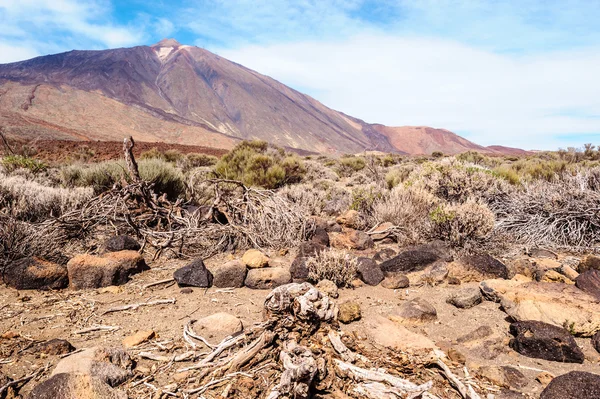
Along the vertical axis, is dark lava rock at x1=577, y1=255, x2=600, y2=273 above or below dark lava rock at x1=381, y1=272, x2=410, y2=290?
above

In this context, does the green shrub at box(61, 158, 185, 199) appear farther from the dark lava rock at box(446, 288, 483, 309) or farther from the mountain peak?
the mountain peak

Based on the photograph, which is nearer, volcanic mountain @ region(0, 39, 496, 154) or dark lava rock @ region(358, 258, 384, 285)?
dark lava rock @ region(358, 258, 384, 285)

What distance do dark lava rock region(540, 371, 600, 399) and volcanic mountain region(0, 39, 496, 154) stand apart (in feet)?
205

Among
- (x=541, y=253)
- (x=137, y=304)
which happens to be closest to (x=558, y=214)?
(x=541, y=253)

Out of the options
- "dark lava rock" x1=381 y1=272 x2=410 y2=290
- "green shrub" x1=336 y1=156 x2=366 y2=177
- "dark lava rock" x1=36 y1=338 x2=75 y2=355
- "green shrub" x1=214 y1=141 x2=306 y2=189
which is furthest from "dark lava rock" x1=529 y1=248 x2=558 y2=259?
→ "green shrub" x1=336 y1=156 x2=366 y2=177

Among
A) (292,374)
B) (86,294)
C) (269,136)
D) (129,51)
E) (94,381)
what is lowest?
(86,294)

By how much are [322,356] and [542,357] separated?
167 cm

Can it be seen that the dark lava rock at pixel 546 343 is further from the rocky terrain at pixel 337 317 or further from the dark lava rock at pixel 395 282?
the dark lava rock at pixel 395 282

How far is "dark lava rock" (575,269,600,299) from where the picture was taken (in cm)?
338

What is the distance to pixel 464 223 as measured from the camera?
5.05m

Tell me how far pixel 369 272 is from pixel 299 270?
0.83 m

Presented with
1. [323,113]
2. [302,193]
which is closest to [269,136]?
[323,113]

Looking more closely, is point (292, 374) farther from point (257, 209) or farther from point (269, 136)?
point (269, 136)

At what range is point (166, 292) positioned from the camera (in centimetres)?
374
